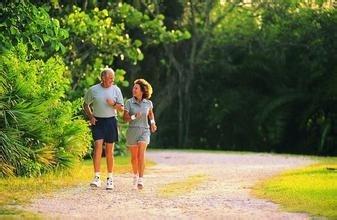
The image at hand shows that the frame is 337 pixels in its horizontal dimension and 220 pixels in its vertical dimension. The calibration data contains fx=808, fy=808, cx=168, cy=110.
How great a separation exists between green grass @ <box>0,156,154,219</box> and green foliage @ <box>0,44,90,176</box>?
177 mm

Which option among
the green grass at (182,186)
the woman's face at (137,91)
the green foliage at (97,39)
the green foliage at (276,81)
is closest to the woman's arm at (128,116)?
the woman's face at (137,91)

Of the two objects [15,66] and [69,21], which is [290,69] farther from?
[15,66]

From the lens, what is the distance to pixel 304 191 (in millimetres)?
13125

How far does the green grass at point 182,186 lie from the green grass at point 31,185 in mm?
1576

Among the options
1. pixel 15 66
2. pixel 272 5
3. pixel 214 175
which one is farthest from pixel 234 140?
pixel 15 66

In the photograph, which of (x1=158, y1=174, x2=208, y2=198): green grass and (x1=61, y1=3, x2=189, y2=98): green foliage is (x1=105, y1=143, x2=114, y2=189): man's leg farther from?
(x1=61, y1=3, x2=189, y2=98): green foliage

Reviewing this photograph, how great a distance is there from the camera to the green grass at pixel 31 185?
10713 mm

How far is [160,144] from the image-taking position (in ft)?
112

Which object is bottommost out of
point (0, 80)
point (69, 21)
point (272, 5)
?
point (0, 80)

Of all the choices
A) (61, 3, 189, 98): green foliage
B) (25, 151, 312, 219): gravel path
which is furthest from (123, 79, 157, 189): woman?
(61, 3, 189, 98): green foliage

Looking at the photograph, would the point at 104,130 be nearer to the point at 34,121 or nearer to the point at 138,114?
the point at 138,114

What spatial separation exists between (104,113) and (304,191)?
11.7 feet

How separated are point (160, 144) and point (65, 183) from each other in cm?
1965

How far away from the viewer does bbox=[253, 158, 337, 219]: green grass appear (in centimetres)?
1116
